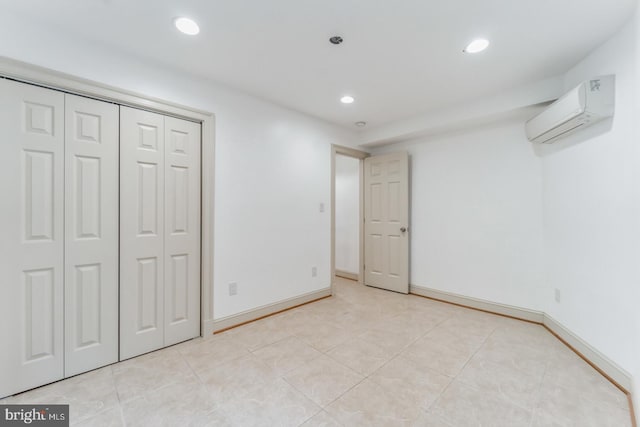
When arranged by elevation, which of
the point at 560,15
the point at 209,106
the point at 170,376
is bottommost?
the point at 170,376

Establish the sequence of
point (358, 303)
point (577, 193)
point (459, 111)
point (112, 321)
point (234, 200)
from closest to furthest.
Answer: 1. point (112, 321)
2. point (577, 193)
3. point (234, 200)
4. point (459, 111)
5. point (358, 303)

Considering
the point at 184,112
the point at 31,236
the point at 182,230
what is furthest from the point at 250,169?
the point at 31,236

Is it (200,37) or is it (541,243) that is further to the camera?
(541,243)

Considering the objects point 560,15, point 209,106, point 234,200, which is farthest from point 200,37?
point 560,15

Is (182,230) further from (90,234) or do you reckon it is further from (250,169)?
(250,169)

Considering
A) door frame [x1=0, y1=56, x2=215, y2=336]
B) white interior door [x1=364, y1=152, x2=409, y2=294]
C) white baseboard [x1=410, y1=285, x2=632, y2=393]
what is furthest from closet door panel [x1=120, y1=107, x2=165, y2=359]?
white baseboard [x1=410, y1=285, x2=632, y2=393]

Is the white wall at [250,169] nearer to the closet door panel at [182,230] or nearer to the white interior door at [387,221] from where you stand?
the closet door panel at [182,230]

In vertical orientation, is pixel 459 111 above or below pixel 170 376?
above

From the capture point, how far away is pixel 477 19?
5.76 ft

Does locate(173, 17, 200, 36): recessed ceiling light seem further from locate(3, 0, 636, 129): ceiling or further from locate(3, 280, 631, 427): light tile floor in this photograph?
locate(3, 280, 631, 427): light tile floor

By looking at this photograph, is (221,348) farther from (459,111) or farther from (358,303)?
(459,111)

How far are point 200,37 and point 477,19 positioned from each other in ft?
6.23

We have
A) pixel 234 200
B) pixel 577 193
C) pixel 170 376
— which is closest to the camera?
pixel 170 376

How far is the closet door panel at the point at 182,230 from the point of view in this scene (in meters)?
2.39
